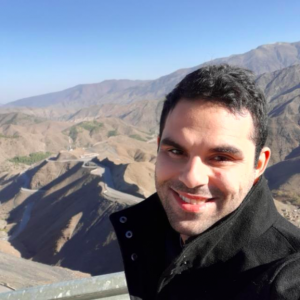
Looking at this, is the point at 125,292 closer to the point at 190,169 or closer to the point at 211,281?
the point at 211,281

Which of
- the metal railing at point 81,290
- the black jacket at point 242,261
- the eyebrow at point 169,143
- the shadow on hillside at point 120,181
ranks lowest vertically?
the shadow on hillside at point 120,181

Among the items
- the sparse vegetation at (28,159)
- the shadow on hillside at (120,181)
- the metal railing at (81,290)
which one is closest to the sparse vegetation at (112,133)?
the sparse vegetation at (28,159)

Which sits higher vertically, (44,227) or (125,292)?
(125,292)

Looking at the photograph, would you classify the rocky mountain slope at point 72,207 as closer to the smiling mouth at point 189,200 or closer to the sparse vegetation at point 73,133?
the smiling mouth at point 189,200

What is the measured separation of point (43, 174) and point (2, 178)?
51.7ft

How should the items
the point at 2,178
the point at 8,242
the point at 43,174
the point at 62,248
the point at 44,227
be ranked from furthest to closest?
the point at 2,178 → the point at 43,174 → the point at 44,227 → the point at 8,242 → the point at 62,248

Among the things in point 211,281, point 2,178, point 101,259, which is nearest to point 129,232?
point 211,281

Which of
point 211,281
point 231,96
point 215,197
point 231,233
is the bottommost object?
point 211,281

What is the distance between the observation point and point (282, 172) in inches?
2072

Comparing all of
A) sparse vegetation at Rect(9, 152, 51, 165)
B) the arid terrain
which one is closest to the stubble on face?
the arid terrain

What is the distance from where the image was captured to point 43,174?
6228 centimetres

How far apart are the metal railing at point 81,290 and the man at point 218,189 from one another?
1.02 m

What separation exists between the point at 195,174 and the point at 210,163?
0.12m

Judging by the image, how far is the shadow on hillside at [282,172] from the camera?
4881 centimetres
